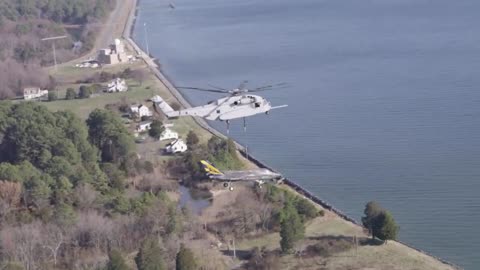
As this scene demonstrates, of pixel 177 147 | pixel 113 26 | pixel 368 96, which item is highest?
pixel 113 26

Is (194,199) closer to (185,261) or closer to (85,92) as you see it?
(185,261)

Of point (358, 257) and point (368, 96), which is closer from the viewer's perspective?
point (358, 257)

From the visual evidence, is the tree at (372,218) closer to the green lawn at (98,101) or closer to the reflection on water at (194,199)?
the reflection on water at (194,199)

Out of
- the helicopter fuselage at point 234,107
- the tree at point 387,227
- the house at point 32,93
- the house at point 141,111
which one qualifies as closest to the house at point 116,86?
the house at point 32,93

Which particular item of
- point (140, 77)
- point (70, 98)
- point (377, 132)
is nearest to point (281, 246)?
point (377, 132)

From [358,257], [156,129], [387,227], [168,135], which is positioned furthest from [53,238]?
[168,135]

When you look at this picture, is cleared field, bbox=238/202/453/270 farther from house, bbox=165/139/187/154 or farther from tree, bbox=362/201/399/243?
house, bbox=165/139/187/154

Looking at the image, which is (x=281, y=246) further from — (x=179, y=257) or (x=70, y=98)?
(x=70, y=98)

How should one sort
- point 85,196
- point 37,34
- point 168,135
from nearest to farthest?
point 85,196 < point 168,135 < point 37,34
